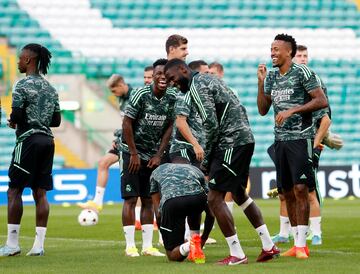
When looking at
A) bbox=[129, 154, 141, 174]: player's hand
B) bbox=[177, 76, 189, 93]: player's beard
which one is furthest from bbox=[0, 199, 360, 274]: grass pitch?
bbox=[177, 76, 189, 93]: player's beard

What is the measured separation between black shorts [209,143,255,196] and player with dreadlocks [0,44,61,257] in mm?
2166

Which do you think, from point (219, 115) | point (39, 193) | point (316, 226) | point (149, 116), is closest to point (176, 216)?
point (219, 115)

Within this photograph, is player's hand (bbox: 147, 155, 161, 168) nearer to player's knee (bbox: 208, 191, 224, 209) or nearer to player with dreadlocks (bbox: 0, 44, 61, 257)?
player with dreadlocks (bbox: 0, 44, 61, 257)

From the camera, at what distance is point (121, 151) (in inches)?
430

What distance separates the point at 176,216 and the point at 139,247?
7.62 feet

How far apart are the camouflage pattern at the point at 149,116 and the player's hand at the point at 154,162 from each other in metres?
0.09

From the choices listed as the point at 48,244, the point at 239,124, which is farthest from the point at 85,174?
the point at 239,124

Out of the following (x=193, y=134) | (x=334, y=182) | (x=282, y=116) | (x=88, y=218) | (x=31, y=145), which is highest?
(x=282, y=116)

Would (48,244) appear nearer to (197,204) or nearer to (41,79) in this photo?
(41,79)

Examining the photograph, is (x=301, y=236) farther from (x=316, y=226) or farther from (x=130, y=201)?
(x=316, y=226)

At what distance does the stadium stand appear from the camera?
2823 centimetres

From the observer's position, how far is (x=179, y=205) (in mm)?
9469

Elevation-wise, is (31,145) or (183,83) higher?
(183,83)

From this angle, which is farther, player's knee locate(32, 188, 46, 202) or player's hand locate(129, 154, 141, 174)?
player's knee locate(32, 188, 46, 202)
